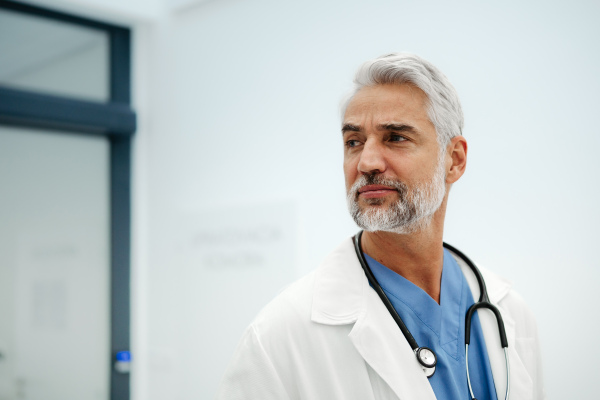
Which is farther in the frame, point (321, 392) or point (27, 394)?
point (27, 394)

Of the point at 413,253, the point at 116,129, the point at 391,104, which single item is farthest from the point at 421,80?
the point at 116,129

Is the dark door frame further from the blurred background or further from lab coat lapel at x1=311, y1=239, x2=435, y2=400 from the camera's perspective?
lab coat lapel at x1=311, y1=239, x2=435, y2=400

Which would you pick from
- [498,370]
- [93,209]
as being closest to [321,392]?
[498,370]

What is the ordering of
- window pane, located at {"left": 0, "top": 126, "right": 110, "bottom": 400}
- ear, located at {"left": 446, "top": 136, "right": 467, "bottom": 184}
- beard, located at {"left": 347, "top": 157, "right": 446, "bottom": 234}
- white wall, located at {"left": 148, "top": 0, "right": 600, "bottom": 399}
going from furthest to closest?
1. window pane, located at {"left": 0, "top": 126, "right": 110, "bottom": 400}
2. white wall, located at {"left": 148, "top": 0, "right": 600, "bottom": 399}
3. ear, located at {"left": 446, "top": 136, "right": 467, "bottom": 184}
4. beard, located at {"left": 347, "top": 157, "right": 446, "bottom": 234}

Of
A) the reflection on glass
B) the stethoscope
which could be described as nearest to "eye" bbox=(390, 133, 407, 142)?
the stethoscope

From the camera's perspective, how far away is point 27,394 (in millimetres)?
2984

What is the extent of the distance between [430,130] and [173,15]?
8.16ft

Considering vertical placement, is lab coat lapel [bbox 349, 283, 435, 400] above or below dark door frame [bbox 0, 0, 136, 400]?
below

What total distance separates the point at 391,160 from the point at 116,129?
2.45 metres

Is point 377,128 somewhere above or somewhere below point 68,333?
above

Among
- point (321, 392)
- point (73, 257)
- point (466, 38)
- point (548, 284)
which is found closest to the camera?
point (321, 392)

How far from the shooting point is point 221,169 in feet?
9.61

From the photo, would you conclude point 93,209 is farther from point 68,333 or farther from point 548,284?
point 548,284

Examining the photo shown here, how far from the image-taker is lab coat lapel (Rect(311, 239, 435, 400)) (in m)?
1.06
